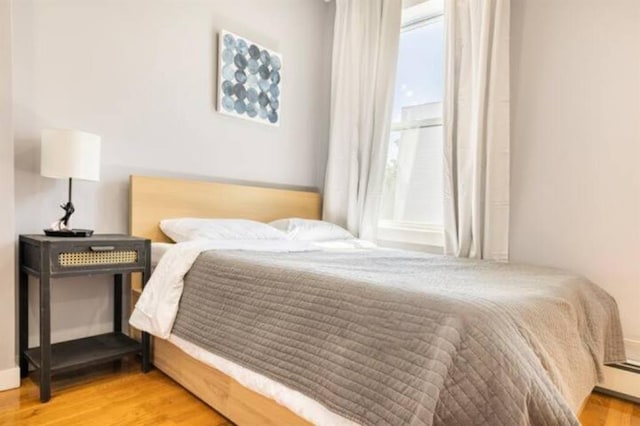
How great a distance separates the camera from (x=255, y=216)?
284 cm

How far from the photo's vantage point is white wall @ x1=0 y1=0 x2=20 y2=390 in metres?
1.71

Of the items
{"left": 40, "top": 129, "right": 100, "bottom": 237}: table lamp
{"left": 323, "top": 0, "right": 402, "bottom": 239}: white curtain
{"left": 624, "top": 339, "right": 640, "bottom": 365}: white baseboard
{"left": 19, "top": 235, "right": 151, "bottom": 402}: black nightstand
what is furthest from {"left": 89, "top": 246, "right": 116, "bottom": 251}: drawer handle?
{"left": 624, "top": 339, "right": 640, "bottom": 365}: white baseboard

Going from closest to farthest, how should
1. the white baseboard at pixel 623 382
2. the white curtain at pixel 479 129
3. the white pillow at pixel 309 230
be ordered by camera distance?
1. the white baseboard at pixel 623 382
2. the white curtain at pixel 479 129
3. the white pillow at pixel 309 230

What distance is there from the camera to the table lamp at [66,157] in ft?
5.82

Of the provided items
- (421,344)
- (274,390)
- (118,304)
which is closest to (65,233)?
(118,304)

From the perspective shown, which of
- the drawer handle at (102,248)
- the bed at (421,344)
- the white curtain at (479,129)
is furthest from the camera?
Result: the white curtain at (479,129)

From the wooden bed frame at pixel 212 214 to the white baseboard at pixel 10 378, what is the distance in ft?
1.87

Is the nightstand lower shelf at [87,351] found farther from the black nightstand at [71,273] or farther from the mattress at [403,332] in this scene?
the mattress at [403,332]

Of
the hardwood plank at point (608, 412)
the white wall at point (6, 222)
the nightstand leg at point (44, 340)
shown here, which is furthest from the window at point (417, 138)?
the white wall at point (6, 222)

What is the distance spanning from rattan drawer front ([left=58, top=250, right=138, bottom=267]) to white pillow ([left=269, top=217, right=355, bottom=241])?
0.97 m

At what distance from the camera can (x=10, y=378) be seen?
173cm

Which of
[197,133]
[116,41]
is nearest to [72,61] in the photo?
[116,41]

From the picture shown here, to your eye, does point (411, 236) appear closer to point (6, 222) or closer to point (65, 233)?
point (65, 233)

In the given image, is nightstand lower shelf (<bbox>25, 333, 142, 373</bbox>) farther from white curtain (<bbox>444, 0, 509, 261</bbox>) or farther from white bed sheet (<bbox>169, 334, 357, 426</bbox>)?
white curtain (<bbox>444, 0, 509, 261</bbox>)
